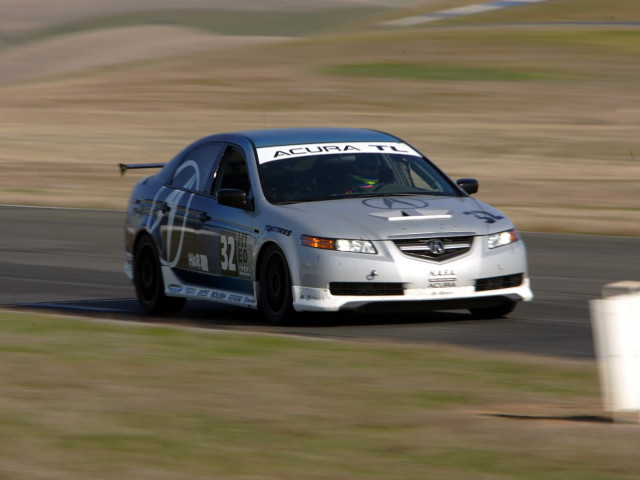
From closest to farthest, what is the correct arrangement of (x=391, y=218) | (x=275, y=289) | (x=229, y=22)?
(x=391, y=218), (x=275, y=289), (x=229, y=22)

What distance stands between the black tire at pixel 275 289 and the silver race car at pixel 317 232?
0.01 metres

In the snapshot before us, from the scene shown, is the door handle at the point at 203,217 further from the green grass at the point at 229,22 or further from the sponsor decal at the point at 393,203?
the green grass at the point at 229,22

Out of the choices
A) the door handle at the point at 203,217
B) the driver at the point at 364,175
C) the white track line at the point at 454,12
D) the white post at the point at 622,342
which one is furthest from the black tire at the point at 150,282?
the white track line at the point at 454,12

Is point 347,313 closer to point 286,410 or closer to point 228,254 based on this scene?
point 228,254

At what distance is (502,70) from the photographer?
144 feet

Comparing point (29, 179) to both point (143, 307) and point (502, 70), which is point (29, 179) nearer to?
point (143, 307)

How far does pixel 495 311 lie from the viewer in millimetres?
10797

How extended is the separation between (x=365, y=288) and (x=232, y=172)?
1874 millimetres

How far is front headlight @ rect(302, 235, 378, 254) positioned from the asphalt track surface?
1.94ft

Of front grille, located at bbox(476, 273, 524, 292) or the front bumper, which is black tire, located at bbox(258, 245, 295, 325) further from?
front grille, located at bbox(476, 273, 524, 292)

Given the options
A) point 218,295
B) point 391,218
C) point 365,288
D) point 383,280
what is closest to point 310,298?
point 365,288

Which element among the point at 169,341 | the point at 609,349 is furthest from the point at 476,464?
the point at 169,341

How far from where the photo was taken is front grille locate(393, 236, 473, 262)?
32.6 ft

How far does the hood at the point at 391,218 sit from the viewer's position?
9.98 metres
